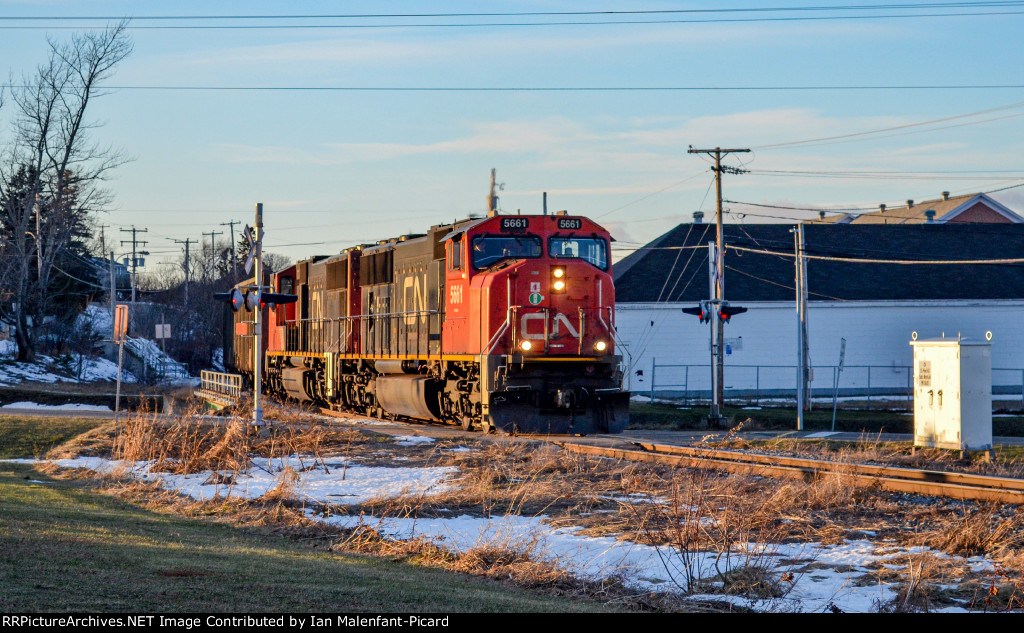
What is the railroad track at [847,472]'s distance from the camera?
501 inches

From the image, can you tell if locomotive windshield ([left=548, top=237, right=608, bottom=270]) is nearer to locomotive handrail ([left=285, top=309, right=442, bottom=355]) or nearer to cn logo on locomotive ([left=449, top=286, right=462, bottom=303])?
cn logo on locomotive ([left=449, top=286, right=462, bottom=303])

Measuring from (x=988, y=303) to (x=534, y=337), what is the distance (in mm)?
34388

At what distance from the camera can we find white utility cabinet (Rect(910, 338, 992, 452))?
64.8ft

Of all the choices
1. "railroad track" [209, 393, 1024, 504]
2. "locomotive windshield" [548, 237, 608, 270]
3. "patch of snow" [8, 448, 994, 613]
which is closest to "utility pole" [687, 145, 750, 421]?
"locomotive windshield" [548, 237, 608, 270]

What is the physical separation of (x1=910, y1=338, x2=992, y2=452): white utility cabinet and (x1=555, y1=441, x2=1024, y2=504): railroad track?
471 centimetres

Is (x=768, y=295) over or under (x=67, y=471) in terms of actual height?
over

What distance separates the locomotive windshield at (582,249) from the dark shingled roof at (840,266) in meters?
25.4

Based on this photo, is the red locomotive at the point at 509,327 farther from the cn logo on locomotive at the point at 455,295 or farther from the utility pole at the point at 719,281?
the utility pole at the point at 719,281

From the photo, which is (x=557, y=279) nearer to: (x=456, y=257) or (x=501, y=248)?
(x=501, y=248)

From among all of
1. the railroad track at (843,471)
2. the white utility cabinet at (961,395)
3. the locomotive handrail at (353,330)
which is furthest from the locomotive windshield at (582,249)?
the white utility cabinet at (961,395)

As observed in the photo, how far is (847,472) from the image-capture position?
46.1 ft
